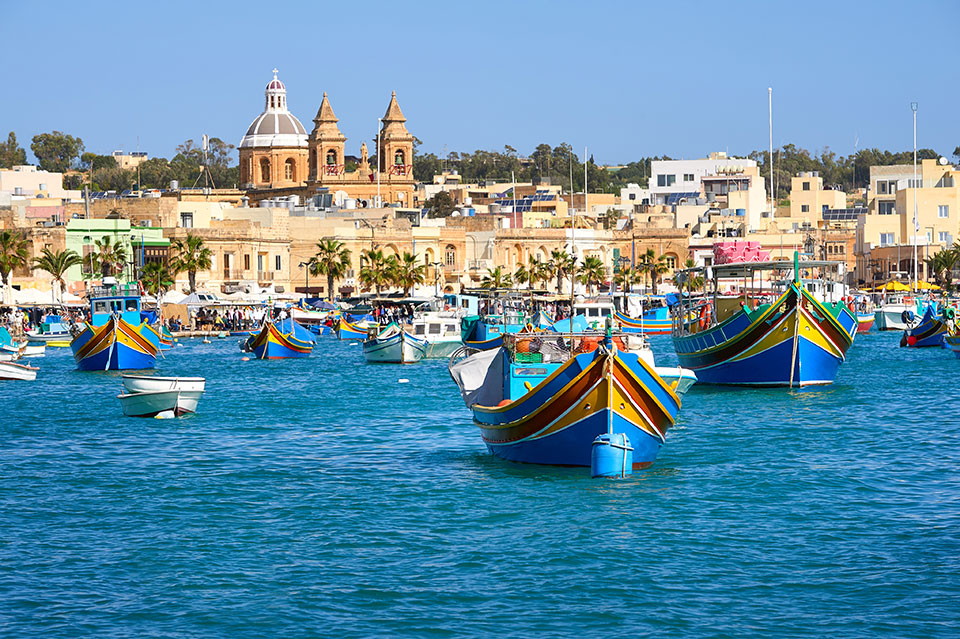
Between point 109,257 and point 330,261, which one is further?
point 330,261

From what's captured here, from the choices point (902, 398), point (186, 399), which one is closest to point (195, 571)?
point (186, 399)

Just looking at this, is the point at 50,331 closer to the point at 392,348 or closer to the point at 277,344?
the point at 277,344

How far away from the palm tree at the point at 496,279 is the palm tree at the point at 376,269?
6.89 meters

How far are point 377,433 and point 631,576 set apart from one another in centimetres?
1666

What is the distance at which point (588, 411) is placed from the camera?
81.1ft

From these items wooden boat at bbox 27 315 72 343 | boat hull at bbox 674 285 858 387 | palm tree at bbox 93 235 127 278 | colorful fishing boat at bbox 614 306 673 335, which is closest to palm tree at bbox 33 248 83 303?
wooden boat at bbox 27 315 72 343

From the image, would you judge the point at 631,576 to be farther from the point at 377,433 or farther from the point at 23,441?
the point at 23,441

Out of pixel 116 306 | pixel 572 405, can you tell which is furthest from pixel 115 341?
pixel 572 405

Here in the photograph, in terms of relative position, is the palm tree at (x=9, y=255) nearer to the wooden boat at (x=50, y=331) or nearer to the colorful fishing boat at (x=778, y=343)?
the wooden boat at (x=50, y=331)

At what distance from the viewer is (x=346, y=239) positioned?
350 feet

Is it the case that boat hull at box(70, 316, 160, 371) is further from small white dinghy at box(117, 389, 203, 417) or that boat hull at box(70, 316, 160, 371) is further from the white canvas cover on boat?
the white canvas cover on boat

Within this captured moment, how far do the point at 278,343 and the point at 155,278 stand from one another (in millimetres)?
28567

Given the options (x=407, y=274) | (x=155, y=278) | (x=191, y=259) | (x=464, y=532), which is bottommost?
(x=464, y=532)

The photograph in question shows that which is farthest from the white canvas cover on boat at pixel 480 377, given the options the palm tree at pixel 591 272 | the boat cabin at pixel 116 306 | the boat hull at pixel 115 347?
the palm tree at pixel 591 272
